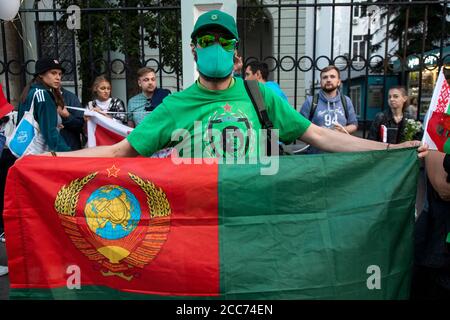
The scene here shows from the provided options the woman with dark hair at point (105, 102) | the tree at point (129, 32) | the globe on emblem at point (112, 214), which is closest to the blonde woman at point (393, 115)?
the tree at point (129, 32)

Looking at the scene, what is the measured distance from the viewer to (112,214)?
7.77 ft

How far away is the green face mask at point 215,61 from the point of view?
2473 millimetres

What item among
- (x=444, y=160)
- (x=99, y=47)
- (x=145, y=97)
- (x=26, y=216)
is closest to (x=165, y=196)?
(x=26, y=216)

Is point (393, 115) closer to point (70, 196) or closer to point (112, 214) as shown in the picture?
point (112, 214)

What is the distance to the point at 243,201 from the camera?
2.33 meters

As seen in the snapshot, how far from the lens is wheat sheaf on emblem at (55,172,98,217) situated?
7.80 ft

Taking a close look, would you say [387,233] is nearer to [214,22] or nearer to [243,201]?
[243,201]

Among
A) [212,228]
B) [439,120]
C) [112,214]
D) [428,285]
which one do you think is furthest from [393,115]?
[112,214]

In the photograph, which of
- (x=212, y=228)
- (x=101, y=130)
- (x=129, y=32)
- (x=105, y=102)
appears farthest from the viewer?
(x=129, y=32)

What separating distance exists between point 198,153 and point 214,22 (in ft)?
2.49

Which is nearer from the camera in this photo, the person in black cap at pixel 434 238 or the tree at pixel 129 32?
the person in black cap at pixel 434 238

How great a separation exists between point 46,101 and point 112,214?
242cm

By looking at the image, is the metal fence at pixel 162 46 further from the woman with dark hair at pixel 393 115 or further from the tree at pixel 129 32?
the woman with dark hair at pixel 393 115

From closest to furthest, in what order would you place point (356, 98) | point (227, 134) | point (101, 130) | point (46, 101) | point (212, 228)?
point (212, 228) → point (227, 134) → point (46, 101) → point (101, 130) → point (356, 98)
